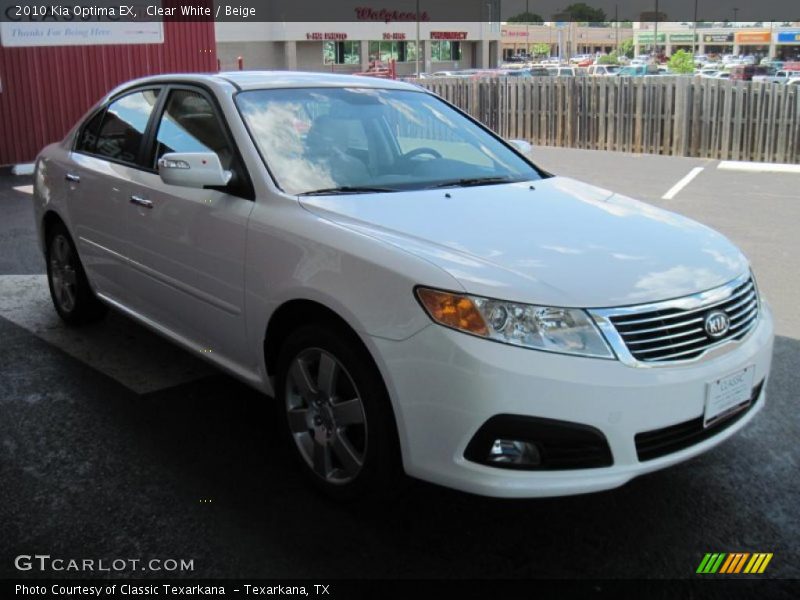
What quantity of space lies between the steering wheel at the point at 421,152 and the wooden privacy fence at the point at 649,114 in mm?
12521

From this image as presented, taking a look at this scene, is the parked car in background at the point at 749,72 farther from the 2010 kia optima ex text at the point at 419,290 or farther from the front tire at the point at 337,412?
the front tire at the point at 337,412

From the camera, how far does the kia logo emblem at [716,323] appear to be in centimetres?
294

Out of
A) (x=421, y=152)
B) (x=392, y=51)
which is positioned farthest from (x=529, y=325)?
(x=392, y=51)

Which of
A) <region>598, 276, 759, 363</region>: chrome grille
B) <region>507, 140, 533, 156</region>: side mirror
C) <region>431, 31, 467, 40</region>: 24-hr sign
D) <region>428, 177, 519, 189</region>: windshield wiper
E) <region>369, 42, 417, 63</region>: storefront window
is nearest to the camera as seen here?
<region>598, 276, 759, 363</region>: chrome grille

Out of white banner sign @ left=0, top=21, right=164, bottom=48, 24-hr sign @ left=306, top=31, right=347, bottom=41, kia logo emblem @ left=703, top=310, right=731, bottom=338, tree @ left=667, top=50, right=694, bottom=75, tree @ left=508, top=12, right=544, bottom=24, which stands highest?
tree @ left=508, top=12, right=544, bottom=24

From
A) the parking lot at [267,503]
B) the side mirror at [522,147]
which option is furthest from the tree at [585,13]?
the parking lot at [267,503]

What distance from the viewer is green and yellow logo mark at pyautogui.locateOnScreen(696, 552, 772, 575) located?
289 centimetres

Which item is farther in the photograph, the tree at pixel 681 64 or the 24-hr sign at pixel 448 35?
the 24-hr sign at pixel 448 35

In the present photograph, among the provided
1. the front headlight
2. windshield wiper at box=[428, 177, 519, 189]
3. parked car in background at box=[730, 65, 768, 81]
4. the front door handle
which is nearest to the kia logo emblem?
the front headlight

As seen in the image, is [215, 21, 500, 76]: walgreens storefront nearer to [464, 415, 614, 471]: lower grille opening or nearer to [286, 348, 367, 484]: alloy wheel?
[286, 348, 367, 484]: alloy wheel

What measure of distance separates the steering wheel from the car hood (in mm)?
476

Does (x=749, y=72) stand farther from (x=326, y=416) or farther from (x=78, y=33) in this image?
(x=326, y=416)

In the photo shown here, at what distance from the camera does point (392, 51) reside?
69.1 meters

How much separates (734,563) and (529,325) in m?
1.16
